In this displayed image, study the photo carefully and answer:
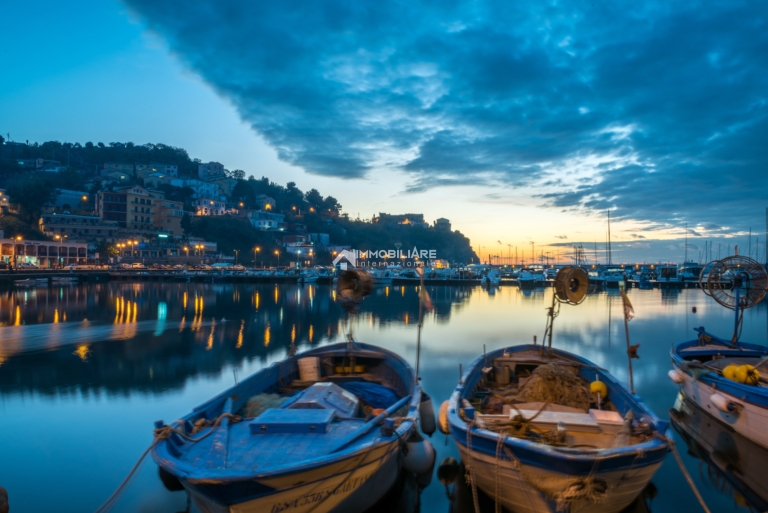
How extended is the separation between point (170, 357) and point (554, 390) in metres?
13.5

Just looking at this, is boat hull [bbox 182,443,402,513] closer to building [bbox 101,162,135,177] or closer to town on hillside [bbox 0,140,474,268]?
town on hillside [bbox 0,140,474,268]

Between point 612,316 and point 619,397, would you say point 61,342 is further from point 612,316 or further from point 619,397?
point 612,316

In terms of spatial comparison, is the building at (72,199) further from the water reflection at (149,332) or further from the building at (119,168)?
the water reflection at (149,332)

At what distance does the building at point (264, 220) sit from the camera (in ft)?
298

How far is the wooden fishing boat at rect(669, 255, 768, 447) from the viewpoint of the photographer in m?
7.48

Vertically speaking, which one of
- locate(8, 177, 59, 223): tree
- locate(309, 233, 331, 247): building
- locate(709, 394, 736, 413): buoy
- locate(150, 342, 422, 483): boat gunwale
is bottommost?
locate(709, 394, 736, 413): buoy

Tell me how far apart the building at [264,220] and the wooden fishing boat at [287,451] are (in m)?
86.4

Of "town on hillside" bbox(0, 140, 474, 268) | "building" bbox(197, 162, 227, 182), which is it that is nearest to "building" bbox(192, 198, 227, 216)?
"town on hillside" bbox(0, 140, 474, 268)

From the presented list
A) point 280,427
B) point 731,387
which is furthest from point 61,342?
point 731,387

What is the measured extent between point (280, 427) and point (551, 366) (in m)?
4.54

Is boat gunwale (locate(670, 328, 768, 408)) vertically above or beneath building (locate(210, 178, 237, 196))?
beneath

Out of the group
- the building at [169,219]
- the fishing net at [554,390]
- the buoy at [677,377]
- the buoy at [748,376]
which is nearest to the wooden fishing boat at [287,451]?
the fishing net at [554,390]

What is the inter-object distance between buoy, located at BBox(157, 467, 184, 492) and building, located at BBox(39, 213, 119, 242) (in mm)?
70862

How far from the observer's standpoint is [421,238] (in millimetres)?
136500
